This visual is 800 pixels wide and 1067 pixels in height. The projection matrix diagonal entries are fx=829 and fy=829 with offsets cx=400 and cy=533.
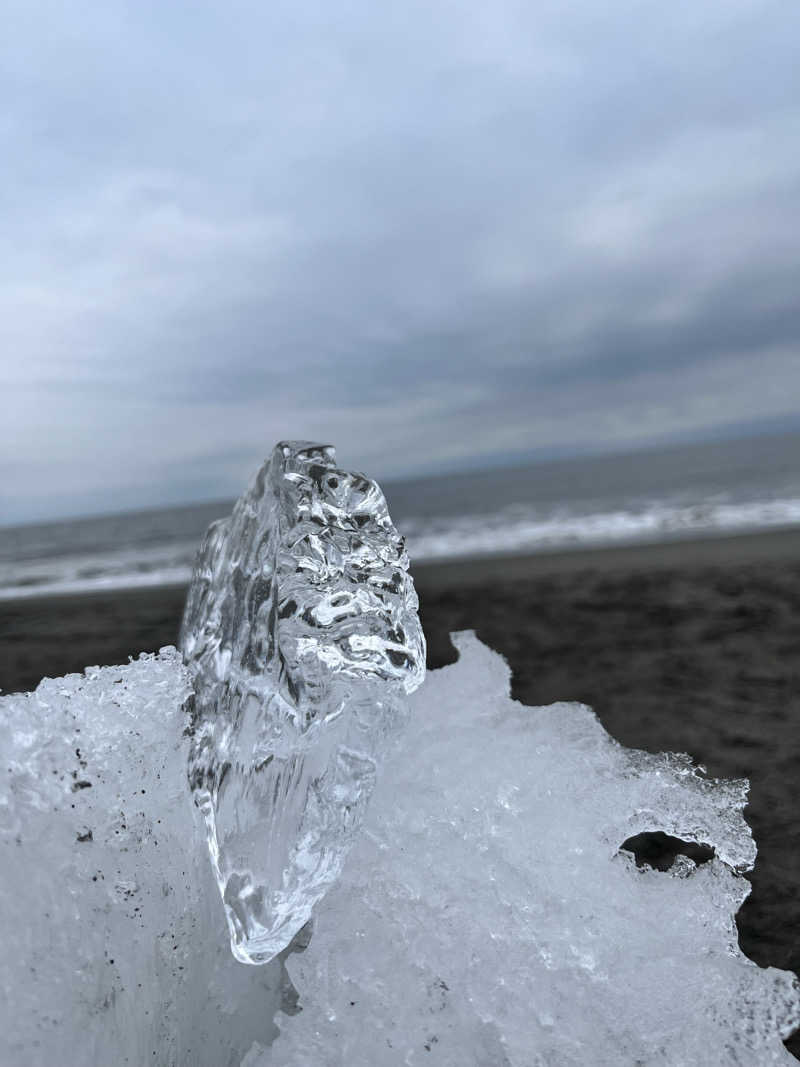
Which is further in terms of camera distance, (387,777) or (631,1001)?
(387,777)

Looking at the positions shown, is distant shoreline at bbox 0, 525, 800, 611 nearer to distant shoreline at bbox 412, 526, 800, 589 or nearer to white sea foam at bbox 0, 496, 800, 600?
distant shoreline at bbox 412, 526, 800, 589

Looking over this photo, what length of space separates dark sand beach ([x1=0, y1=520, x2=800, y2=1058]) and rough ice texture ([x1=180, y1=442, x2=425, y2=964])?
1.07 meters

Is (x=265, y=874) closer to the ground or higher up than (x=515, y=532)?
higher up

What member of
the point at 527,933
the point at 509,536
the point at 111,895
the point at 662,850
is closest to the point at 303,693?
the point at 111,895

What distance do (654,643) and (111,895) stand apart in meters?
4.35

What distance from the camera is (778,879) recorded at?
227cm

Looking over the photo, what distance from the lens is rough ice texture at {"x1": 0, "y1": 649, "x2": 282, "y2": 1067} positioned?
1.33 meters

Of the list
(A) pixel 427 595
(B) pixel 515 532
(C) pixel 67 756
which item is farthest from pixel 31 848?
(B) pixel 515 532

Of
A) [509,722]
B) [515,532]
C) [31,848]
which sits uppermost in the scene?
[31,848]

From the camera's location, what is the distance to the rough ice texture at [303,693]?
1.41 metres

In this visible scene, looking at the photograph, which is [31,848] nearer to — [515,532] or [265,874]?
[265,874]

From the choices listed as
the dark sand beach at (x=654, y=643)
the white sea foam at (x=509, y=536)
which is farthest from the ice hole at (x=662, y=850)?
the white sea foam at (x=509, y=536)

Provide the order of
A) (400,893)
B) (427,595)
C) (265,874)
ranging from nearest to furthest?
(265,874)
(400,893)
(427,595)

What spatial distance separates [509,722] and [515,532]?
1382 centimetres
